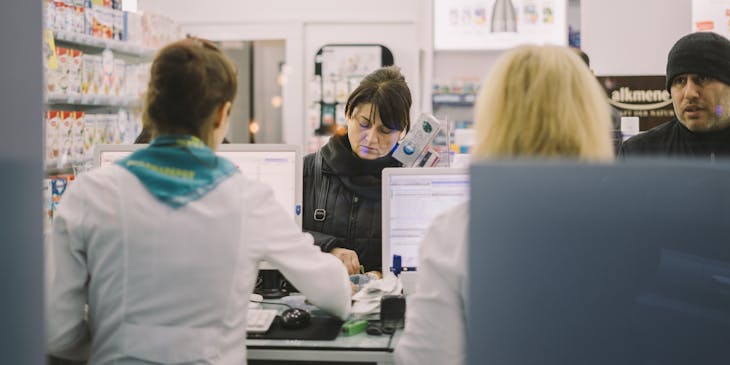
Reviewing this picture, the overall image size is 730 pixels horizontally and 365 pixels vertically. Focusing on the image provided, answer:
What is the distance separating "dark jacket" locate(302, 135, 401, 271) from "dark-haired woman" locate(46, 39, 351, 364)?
125 centimetres

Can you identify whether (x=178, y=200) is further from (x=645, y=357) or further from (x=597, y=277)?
(x=645, y=357)

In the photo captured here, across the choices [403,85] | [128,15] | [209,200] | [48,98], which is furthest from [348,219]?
[128,15]

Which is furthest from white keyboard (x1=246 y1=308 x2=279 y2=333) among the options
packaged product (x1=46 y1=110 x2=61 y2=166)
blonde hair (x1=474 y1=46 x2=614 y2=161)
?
packaged product (x1=46 y1=110 x2=61 y2=166)

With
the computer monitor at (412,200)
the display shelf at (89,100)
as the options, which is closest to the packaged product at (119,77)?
the display shelf at (89,100)

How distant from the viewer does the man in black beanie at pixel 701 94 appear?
10.6 ft

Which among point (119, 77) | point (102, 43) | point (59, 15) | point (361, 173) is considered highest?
point (59, 15)

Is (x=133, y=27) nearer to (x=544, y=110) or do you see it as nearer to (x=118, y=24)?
(x=118, y=24)

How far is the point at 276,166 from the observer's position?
281cm

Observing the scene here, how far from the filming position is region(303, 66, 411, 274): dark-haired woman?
3139 mm

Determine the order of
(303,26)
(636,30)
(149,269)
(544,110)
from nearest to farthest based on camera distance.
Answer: (544,110) → (149,269) → (636,30) → (303,26)

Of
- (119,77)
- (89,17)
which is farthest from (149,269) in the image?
(119,77)

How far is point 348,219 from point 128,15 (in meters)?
3.41

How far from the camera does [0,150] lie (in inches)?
50.7

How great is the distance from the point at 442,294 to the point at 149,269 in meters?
0.68
